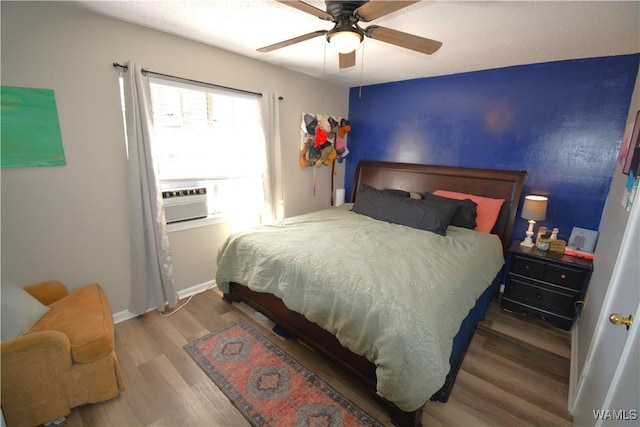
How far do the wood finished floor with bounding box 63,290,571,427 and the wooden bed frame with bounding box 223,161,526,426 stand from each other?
0.11 metres

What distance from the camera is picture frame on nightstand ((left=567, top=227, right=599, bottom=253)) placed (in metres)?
2.40

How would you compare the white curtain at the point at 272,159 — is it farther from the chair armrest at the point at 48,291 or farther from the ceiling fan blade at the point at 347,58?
the chair armrest at the point at 48,291

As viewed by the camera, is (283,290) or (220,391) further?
(283,290)

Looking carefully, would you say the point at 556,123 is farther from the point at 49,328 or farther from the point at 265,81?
the point at 49,328

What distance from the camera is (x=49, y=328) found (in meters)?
1.56

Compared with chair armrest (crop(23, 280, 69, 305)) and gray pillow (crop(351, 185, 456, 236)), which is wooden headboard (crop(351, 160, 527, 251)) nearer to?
gray pillow (crop(351, 185, 456, 236))

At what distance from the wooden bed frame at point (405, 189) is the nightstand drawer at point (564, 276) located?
0.46m

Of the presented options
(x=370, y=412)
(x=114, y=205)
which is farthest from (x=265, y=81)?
(x=370, y=412)

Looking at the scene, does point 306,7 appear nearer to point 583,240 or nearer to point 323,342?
point 323,342

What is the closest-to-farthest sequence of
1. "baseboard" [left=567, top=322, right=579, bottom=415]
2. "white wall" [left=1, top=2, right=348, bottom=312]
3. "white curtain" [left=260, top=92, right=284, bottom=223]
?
"baseboard" [left=567, top=322, right=579, bottom=415], "white wall" [left=1, top=2, right=348, bottom=312], "white curtain" [left=260, top=92, right=284, bottom=223]

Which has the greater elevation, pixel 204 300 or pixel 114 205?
pixel 114 205

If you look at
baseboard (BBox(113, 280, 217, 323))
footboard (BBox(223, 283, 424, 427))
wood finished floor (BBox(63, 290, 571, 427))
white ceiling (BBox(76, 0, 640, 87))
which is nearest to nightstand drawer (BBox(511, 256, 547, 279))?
wood finished floor (BBox(63, 290, 571, 427))

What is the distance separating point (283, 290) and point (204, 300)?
1.19 m

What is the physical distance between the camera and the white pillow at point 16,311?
145 cm
